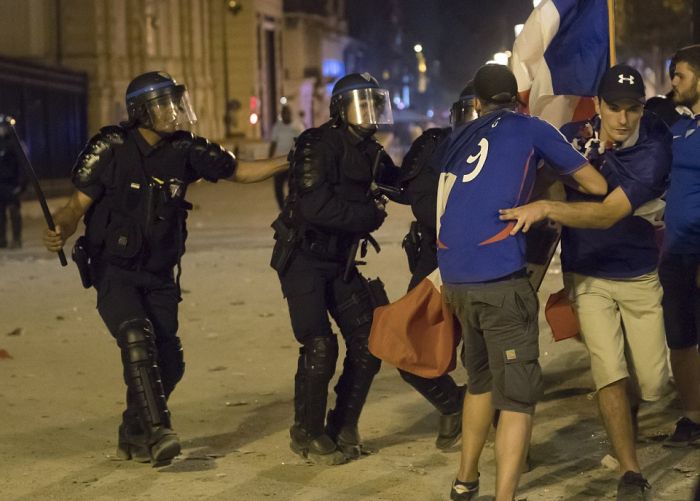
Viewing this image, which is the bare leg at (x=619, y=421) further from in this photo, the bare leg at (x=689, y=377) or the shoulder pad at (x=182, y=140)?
the shoulder pad at (x=182, y=140)

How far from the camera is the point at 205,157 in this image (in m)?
6.83

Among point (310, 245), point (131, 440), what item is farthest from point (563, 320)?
point (131, 440)

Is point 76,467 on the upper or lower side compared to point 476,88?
lower

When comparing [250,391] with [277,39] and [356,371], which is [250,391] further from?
[277,39]

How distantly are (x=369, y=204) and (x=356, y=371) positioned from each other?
84 centimetres

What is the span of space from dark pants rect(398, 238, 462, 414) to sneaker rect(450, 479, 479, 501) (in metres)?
1.21

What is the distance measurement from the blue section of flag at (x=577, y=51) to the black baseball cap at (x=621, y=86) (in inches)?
41.9

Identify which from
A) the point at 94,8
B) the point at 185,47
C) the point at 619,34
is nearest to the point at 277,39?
the point at 185,47

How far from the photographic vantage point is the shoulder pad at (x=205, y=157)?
22.3ft

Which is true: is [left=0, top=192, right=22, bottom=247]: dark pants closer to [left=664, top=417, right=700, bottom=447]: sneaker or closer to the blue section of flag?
the blue section of flag

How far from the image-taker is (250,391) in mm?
8492

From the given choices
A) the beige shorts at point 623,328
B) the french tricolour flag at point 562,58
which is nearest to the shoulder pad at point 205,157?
the french tricolour flag at point 562,58

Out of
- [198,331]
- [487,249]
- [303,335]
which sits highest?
[487,249]

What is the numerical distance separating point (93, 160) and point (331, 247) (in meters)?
1.22
